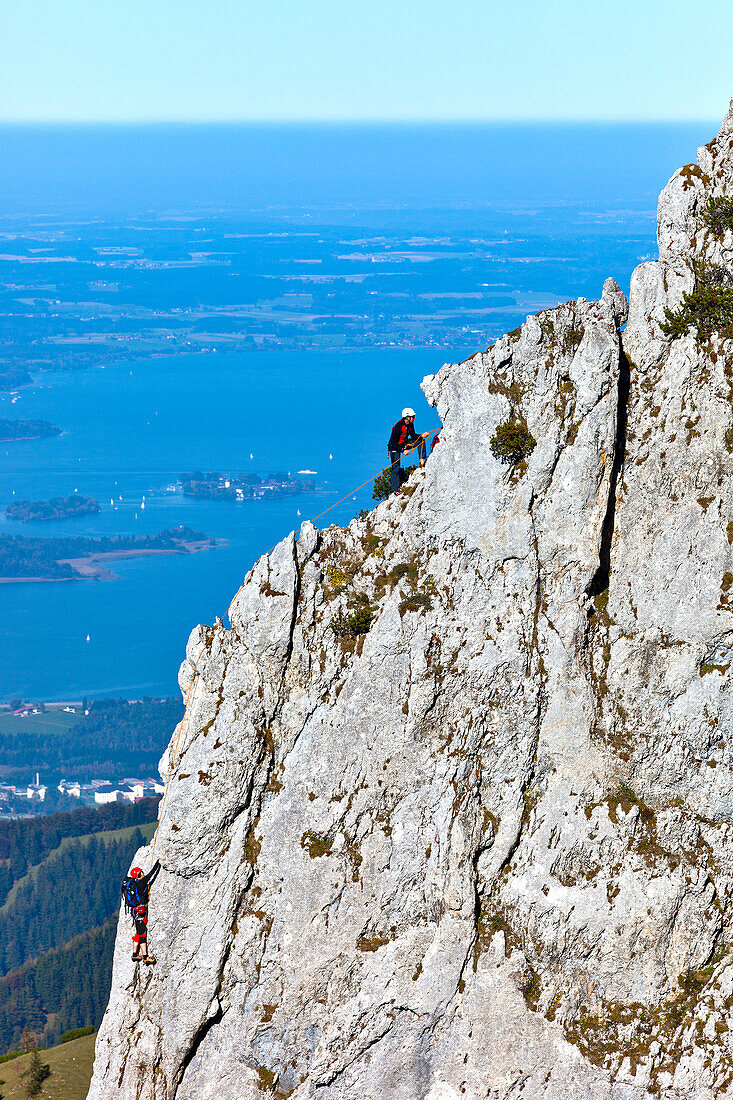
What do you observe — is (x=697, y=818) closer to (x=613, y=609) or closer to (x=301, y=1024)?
(x=613, y=609)

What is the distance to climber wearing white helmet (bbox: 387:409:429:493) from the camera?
3319 centimetres

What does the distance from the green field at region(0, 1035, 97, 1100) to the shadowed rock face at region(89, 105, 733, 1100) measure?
3650 cm

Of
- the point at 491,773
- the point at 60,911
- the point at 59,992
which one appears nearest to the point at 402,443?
the point at 491,773

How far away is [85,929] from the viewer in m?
157

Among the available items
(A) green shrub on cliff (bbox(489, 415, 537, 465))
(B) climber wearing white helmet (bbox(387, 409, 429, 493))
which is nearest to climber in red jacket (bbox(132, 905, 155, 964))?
→ (B) climber wearing white helmet (bbox(387, 409, 429, 493))

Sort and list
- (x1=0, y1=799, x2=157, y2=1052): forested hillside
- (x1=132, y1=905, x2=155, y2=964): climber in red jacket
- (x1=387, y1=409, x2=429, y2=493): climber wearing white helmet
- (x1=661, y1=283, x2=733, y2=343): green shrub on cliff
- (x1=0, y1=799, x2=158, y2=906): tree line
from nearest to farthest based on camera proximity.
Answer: (x1=661, y1=283, x2=733, y2=343): green shrub on cliff
(x1=132, y1=905, x2=155, y2=964): climber in red jacket
(x1=387, y1=409, x2=429, y2=493): climber wearing white helmet
(x1=0, y1=799, x2=157, y2=1052): forested hillside
(x1=0, y1=799, x2=158, y2=906): tree line

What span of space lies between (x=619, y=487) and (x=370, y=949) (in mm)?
14739

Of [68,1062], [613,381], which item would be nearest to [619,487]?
[613,381]

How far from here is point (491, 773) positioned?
1133 inches

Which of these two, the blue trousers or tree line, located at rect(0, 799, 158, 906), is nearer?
the blue trousers

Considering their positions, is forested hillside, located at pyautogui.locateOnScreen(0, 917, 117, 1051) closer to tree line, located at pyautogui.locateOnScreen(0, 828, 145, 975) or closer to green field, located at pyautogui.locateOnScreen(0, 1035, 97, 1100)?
tree line, located at pyautogui.locateOnScreen(0, 828, 145, 975)

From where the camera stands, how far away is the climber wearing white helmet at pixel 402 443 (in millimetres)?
33188

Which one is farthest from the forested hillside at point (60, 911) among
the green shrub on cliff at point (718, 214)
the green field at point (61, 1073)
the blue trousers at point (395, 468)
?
the green shrub on cliff at point (718, 214)

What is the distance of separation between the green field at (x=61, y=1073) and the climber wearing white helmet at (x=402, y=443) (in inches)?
1889
